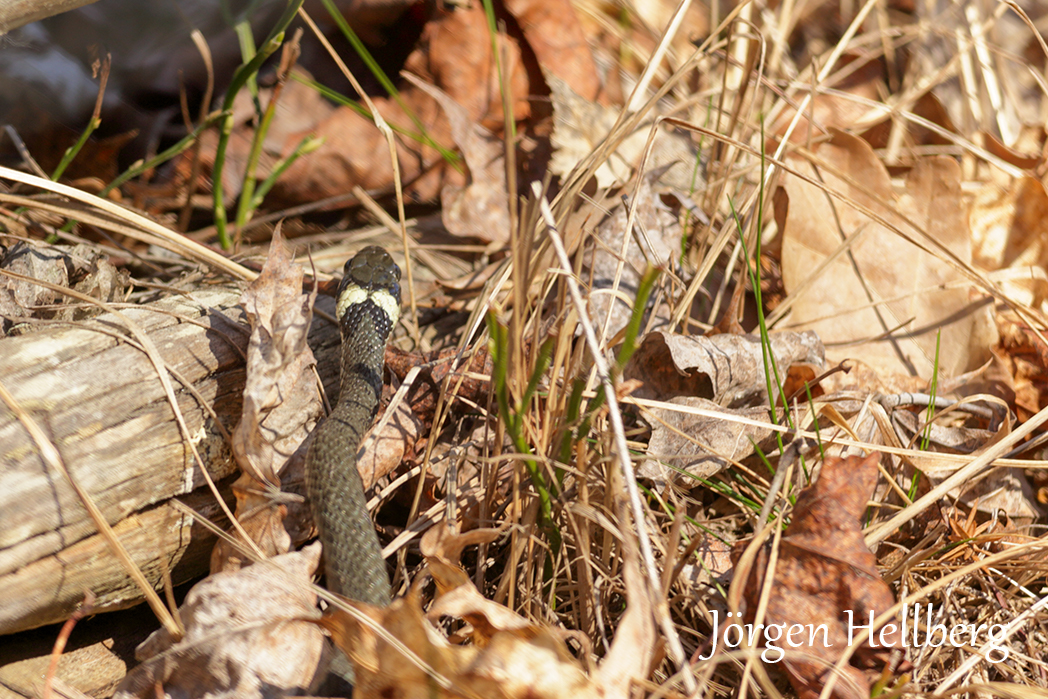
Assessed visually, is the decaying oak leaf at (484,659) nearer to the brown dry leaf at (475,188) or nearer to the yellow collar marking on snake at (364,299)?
the yellow collar marking on snake at (364,299)

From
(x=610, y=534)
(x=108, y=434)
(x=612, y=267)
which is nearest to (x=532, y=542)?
(x=610, y=534)

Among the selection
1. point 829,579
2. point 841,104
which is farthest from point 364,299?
point 841,104

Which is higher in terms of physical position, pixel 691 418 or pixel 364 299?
pixel 364 299

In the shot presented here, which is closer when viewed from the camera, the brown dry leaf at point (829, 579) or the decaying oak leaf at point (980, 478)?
the brown dry leaf at point (829, 579)

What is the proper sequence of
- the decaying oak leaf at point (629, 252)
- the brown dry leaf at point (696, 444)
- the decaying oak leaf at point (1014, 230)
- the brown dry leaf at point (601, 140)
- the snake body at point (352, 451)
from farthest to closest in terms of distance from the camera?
the brown dry leaf at point (601, 140) < the decaying oak leaf at point (1014, 230) < the decaying oak leaf at point (629, 252) < the brown dry leaf at point (696, 444) < the snake body at point (352, 451)

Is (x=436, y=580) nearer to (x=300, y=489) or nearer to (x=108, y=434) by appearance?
(x=300, y=489)

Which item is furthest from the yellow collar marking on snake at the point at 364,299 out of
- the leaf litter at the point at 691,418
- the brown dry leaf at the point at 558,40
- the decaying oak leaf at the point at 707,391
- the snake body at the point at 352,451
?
the brown dry leaf at the point at 558,40

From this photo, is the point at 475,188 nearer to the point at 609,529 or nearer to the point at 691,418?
the point at 691,418

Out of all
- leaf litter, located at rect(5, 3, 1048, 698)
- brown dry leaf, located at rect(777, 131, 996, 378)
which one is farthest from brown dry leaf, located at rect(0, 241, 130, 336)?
brown dry leaf, located at rect(777, 131, 996, 378)
